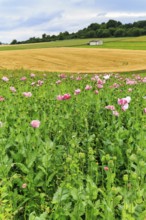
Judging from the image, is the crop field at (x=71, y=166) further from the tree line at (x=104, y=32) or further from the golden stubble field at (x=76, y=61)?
the tree line at (x=104, y=32)

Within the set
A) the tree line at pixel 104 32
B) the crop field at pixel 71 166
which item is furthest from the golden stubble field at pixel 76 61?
the tree line at pixel 104 32

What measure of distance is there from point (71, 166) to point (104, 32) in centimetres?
8804

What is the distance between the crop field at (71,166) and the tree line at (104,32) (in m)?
82.3

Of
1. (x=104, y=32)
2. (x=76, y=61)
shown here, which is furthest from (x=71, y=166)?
(x=104, y=32)

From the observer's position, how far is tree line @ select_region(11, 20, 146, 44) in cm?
8625

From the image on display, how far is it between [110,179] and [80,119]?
87.6 inches

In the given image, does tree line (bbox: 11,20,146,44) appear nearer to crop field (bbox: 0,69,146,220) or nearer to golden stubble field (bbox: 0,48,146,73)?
golden stubble field (bbox: 0,48,146,73)

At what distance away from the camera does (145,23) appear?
94688mm

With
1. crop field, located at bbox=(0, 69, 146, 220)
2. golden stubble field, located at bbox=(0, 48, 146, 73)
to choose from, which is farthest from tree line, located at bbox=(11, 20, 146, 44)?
crop field, located at bbox=(0, 69, 146, 220)

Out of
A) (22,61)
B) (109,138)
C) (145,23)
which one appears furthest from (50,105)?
(145,23)

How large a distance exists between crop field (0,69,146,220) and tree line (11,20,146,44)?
3238 inches

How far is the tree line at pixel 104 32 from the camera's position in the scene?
283 feet

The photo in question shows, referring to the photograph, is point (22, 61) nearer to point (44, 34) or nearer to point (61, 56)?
point (61, 56)

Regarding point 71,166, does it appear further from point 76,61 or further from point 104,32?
point 104,32
